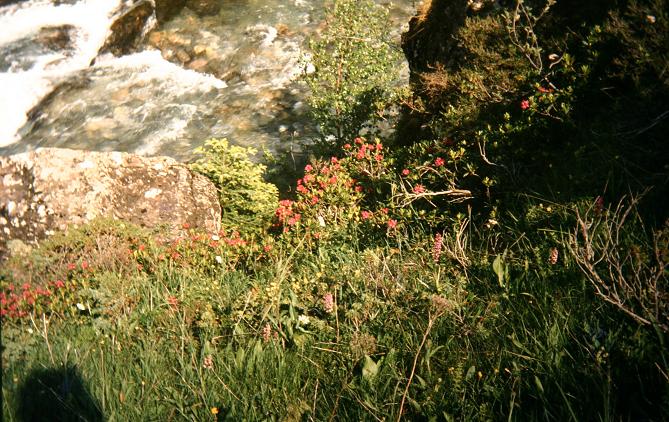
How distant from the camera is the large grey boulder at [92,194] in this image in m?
6.04

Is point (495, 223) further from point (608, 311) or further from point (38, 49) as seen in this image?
point (38, 49)

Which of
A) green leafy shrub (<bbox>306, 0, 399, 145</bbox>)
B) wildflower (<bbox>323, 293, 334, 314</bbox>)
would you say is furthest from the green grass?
green leafy shrub (<bbox>306, 0, 399, 145</bbox>)

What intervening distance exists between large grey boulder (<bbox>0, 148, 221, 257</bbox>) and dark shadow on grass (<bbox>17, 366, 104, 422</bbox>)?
3.14 m

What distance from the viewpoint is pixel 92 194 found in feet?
20.1

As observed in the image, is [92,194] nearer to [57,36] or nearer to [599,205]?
[599,205]

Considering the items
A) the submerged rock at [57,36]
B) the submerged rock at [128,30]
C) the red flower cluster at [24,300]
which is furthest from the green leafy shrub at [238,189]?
the submerged rock at [57,36]

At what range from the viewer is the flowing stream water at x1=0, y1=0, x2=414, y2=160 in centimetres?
1085

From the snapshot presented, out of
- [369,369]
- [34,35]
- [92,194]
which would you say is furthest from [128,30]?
[369,369]

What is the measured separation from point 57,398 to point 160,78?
10350mm

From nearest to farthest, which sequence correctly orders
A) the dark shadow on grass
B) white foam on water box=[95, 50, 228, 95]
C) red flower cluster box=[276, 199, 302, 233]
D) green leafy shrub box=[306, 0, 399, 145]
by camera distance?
the dark shadow on grass, red flower cluster box=[276, 199, 302, 233], green leafy shrub box=[306, 0, 399, 145], white foam on water box=[95, 50, 228, 95]

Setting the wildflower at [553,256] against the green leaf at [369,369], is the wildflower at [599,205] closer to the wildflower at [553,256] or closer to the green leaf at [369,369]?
the wildflower at [553,256]

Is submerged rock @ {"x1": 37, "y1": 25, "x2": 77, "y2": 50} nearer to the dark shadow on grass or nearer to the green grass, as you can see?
the green grass

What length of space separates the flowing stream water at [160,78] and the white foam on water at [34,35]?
0.9 inches

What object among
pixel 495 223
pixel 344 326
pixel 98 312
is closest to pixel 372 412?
pixel 344 326
